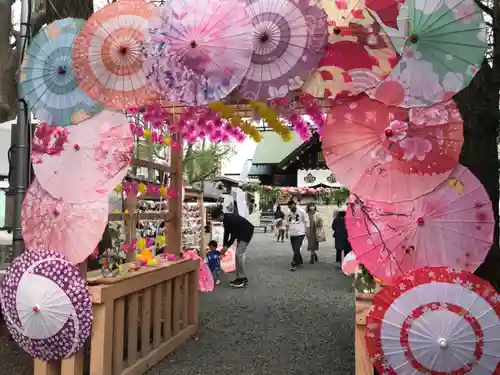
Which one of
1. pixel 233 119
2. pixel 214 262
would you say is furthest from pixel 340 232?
pixel 233 119

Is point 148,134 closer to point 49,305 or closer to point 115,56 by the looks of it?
point 115,56

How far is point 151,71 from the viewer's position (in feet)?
11.5

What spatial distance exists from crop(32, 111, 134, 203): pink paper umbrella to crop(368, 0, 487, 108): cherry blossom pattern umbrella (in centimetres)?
204

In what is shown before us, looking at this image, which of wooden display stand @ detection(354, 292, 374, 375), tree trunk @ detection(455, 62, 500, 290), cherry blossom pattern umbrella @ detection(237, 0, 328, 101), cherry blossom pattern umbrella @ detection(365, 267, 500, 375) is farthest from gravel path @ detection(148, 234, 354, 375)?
cherry blossom pattern umbrella @ detection(237, 0, 328, 101)

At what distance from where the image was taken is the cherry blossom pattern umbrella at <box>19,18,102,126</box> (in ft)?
12.1

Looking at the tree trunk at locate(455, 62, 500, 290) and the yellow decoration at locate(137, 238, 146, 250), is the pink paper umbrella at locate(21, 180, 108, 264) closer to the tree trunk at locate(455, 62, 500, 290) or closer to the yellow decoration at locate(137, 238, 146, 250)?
the yellow decoration at locate(137, 238, 146, 250)

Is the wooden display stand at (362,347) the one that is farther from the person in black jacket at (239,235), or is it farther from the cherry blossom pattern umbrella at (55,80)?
the person in black jacket at (239,235)

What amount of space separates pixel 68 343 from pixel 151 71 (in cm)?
209

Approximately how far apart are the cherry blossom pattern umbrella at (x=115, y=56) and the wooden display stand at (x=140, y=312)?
3.63 ft

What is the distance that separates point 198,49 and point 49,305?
213 centimetres

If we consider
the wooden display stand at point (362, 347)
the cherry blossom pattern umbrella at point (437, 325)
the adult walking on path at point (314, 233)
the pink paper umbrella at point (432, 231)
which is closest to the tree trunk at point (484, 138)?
→ the pink paper umbrella at point (432, 231)

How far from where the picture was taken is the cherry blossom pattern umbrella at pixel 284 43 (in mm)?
3166

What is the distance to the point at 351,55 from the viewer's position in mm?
3143

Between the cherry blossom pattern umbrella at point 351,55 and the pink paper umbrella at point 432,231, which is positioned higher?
the cherry blossom pattern umbrella at point 351,55
